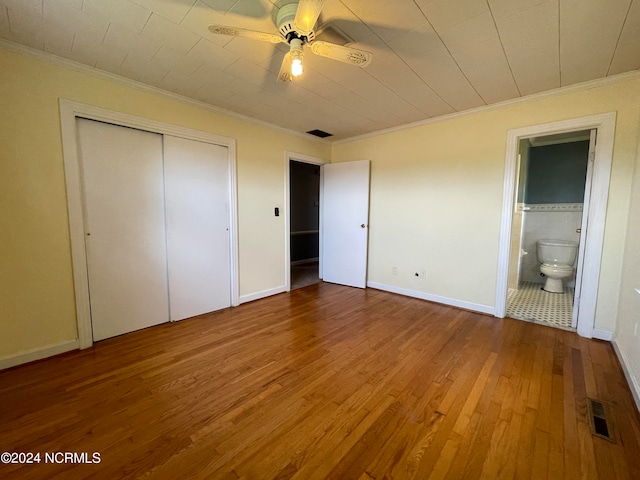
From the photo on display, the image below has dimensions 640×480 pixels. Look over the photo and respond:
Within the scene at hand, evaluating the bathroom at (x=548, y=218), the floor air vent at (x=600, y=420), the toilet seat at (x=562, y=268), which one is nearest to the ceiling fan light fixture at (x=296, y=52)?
the floor air vent at (x=600, y=420)

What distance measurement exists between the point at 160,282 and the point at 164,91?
1.90 metres

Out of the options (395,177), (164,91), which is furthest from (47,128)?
(395,177)

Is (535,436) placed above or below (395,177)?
below

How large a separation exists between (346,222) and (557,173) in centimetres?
342

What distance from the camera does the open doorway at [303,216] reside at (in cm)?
595

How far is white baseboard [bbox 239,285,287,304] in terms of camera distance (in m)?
3.36

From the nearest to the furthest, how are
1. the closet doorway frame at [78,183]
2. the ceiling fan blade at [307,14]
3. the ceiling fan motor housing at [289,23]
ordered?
1. the ceiling fan blade at [307,14]
2. the ceiling fan motor housing at [289,23]
3. the closet doorway frame at [78,183]

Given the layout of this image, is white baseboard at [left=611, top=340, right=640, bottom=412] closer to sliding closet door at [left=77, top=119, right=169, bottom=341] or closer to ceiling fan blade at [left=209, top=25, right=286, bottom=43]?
ceiling fan blade at [left=209, top=25, right=286, bottom=43]

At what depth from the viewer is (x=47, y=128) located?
200 cm

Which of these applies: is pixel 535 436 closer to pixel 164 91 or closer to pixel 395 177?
pixel 395 177

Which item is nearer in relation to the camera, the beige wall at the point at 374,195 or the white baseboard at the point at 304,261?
the beige wall at the point at 374,195

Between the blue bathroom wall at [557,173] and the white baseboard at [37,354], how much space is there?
20.2 feet

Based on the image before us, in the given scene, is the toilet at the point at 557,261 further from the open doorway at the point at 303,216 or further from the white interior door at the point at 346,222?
the open doorway at the point at 303,216

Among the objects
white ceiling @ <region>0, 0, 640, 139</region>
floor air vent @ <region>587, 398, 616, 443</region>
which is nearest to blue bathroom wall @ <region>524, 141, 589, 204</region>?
white ceiling @ <region>0, 0, 640, 139</region>
